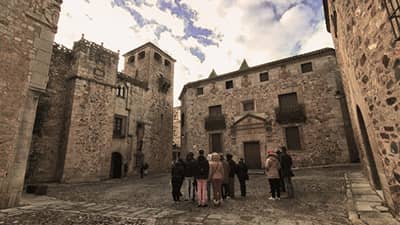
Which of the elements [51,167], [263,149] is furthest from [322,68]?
[51,167]

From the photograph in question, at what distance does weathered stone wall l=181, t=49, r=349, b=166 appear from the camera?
13203 millimetres

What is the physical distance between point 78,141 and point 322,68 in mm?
17809

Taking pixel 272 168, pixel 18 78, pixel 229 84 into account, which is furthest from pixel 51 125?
pixel 229 84

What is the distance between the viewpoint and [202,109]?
60.5 ft

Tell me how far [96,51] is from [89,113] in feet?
15.8

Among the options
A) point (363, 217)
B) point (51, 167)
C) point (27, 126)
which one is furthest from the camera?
point (51, 167)

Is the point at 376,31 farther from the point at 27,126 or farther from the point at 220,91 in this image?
the point at 220,91

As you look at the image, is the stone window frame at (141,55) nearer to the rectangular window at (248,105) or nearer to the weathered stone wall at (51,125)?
the weathered stone wall at (51,125)

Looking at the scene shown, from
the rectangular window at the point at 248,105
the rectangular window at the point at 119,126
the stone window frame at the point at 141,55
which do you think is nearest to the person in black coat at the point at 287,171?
the rectangular window at the point at 248,105

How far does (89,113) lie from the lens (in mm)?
13328

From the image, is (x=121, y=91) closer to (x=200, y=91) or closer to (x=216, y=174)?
(x=200, y=91)

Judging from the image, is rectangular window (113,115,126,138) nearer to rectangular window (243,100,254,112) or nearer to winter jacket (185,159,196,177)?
rectangular window (243,100,254,112)

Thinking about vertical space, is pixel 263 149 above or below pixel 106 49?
below

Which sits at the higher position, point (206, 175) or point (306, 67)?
point (306, 67)
